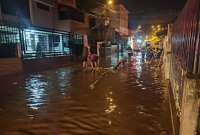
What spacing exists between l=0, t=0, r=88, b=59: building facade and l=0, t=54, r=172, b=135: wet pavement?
769 cm

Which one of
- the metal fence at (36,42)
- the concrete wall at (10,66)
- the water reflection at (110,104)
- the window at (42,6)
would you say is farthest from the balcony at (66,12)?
the water reflection at (110,104)

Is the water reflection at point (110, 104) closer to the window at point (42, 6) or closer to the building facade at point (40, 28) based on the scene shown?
the building facade at point (40, 28)

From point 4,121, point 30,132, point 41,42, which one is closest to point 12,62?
point 41,42

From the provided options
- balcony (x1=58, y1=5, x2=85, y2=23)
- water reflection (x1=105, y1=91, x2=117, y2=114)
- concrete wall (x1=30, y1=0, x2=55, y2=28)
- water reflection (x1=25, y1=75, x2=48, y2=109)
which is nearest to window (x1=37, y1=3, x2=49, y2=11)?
concrete wall (x1=30, y1=0, x2=55, y2=28)

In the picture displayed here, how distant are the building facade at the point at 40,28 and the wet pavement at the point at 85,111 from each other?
7.69m

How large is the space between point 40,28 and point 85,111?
16.1 m

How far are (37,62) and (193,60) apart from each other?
17.3 meters

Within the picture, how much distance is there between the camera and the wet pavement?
213 inches

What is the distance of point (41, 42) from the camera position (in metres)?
21.2

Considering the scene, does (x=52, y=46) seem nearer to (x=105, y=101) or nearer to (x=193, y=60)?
(x=105, y=101)

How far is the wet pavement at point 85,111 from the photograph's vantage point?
17.7ft

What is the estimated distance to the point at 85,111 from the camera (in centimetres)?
683

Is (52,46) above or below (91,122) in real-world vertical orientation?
above

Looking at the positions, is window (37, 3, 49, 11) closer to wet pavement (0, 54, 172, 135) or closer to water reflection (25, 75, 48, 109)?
water reflection (25, 75, 48, 109)
